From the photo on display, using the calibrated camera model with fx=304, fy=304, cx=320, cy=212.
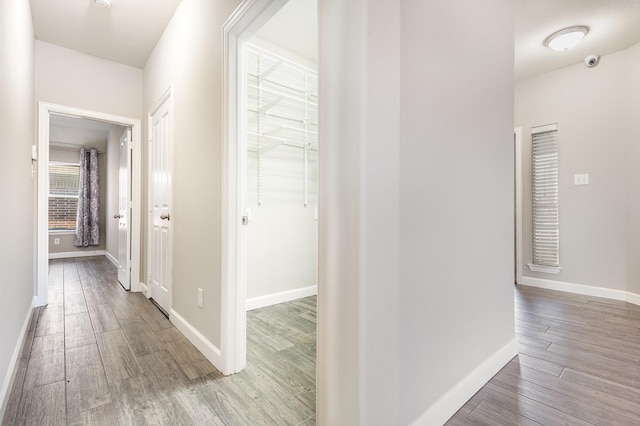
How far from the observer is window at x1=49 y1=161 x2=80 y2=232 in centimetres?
628

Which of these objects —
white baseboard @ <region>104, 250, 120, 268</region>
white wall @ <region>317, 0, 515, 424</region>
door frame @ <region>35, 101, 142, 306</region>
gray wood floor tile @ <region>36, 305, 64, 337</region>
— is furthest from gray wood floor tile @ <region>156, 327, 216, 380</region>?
white baseboard @ <region>104, 250, 120, 268</region>

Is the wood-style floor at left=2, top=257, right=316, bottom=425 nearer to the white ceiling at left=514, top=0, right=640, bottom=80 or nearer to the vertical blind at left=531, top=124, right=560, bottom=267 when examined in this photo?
the vertical blind at left=531, top=124, right=560, bottom=267

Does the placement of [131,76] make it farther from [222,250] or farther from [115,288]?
[222,250]

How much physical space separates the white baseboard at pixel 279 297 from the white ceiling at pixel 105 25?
103 inches

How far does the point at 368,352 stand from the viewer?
92 cm

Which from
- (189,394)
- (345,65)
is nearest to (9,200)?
(189,394)

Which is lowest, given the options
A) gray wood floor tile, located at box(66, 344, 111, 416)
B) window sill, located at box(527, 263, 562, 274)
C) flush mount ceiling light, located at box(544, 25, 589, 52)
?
gray wood floor tile, located at box(66, 344, 111, 416)

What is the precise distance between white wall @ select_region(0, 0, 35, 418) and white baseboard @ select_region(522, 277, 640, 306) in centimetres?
464

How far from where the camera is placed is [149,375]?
5.56 feet

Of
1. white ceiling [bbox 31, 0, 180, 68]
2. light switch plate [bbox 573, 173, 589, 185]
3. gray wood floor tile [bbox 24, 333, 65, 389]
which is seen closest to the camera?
gray wood floor tile [bbox 24, 333, 65, 389]

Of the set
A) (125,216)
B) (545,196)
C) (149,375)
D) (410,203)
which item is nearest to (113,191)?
(125,216)

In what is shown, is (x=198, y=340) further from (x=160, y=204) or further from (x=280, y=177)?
(x=280, y=177)

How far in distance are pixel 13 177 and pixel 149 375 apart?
1443 mm

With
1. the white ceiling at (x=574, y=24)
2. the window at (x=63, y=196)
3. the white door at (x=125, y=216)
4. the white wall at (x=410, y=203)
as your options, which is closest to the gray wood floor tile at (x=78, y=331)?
the white door at (x=125, y=216)
